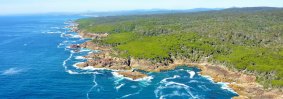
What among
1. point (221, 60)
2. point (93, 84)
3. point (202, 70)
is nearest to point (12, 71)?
point (93, 84)

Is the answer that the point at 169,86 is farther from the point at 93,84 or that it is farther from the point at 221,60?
the point at 221,60

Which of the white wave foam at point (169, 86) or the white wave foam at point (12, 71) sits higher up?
the white wave foam at point (12, 71)

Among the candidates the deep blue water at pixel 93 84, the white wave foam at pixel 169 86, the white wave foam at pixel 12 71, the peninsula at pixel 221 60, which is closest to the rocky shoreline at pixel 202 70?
the peninsula at pixel 221 60

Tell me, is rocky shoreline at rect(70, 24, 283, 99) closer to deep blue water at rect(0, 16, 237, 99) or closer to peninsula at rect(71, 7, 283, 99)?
peninsula at rect(71, 7, 283, 99)

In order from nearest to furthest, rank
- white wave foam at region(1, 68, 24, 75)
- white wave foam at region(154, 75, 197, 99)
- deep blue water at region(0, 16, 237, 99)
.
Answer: deep blue water at region(0, 16, 237, 99)
white wave foam at region(154, 75, 197, 99)
white wave foam at region(1, 68, 24, 75)

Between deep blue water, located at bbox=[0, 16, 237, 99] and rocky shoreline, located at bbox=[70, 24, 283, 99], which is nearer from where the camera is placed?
deep blue water, located at bbox=[0, 16, 237, 99]

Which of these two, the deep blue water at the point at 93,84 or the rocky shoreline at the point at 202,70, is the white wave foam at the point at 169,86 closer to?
the deep blue water at the point at 93,84

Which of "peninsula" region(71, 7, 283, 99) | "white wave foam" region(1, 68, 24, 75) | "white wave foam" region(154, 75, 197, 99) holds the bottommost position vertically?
"white wave foam" region(154, 75, 197, 99)

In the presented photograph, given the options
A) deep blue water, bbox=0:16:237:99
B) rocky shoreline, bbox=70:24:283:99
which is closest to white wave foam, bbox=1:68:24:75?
deep blue water, bbox=0:16:237:99
